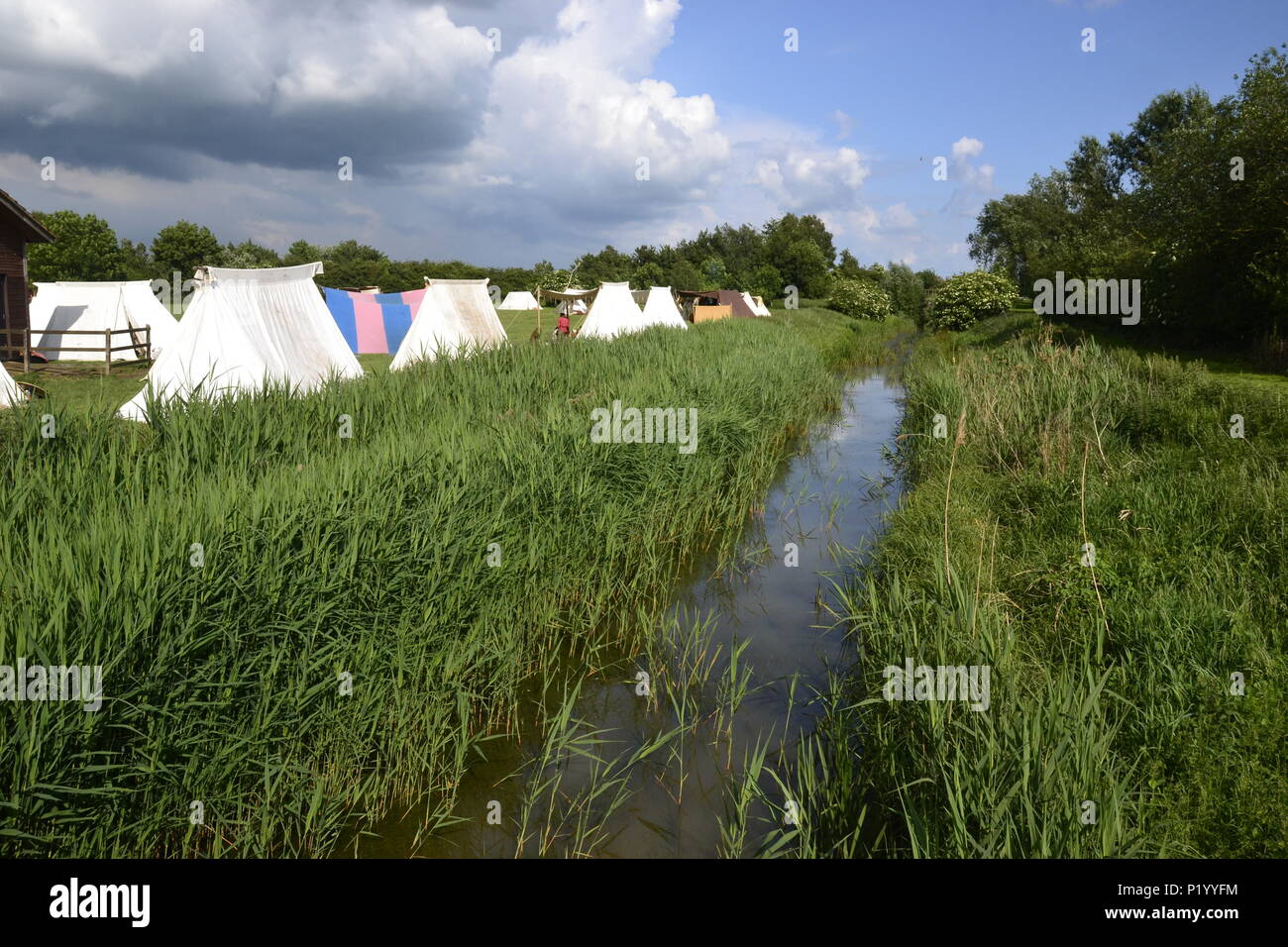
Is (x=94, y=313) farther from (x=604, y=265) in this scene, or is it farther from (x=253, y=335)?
(x=604, y=265)

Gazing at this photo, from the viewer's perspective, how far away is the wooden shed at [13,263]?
762 inches

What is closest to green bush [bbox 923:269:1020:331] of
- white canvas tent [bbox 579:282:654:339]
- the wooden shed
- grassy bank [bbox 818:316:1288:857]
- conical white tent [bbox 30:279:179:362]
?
white canvas tent [bbox 579:282:654:339]

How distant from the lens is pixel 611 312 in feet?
83.1

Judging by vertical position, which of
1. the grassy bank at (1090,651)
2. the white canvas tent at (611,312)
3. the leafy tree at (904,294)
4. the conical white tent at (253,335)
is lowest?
the grassy bank at (1090,651)

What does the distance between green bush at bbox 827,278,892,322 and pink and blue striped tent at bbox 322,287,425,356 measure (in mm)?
35371

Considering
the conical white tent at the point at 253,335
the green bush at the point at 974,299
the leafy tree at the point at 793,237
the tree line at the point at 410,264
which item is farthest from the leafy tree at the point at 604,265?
the conical white tent at the point at 253,335

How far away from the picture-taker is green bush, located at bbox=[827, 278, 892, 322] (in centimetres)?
5188

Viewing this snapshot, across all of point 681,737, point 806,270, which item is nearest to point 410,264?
point 806,270

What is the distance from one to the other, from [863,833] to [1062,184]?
6897 centimetres

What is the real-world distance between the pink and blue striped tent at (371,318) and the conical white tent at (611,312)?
5.59 meters

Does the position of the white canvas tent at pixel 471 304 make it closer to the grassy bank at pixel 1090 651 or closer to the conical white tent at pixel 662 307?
the conical white tent at pixel 662 307

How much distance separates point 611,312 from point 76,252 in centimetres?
A: 5711
